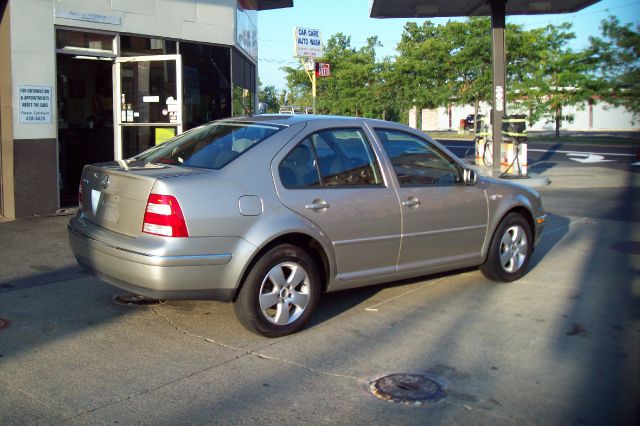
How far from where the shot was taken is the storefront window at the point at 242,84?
13986mm

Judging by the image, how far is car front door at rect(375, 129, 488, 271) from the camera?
5.96 metres

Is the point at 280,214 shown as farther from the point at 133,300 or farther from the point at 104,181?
the point at 133,300

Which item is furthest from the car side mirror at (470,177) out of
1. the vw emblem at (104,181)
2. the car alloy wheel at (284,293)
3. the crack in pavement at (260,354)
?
the vw emblem at (104,181)

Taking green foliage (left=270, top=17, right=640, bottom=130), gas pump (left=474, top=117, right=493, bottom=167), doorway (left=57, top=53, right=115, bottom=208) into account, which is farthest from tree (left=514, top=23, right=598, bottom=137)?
doorway (left=57, top=53, right=115, bottom=208)

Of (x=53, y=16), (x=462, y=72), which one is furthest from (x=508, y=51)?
(x=53, y=16)

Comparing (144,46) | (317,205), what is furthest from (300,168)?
(144,46)

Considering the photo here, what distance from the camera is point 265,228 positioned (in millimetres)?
4996

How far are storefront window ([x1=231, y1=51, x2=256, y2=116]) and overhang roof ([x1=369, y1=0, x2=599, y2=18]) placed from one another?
3.51 meters

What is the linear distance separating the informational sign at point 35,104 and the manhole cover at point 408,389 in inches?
298

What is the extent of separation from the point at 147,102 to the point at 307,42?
5.05 m

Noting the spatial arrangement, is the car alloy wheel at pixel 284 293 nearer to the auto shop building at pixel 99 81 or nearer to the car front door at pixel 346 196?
the car front door at pixel 346 196

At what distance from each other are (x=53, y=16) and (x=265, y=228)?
692cm

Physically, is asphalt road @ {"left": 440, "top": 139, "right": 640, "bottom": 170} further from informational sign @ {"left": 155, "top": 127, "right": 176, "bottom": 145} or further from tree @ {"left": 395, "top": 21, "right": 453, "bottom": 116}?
informational sign @ {"left": 155, "top": 127, "right": 176, "bottom": 145}

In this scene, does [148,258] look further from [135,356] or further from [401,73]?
[401,73]
